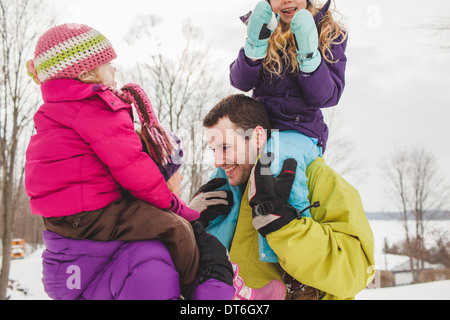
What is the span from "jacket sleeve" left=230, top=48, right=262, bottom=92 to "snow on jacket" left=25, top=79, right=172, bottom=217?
2.33 ft

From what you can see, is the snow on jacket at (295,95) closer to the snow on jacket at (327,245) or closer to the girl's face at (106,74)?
the snow on jacket at (327,245)

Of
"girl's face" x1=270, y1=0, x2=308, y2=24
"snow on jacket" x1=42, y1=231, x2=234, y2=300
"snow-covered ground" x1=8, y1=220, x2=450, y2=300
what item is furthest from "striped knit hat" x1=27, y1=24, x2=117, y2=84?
"snow-covered ground" x1=8, y1=220, x2=450, y2=300

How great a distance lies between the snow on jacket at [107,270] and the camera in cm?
117

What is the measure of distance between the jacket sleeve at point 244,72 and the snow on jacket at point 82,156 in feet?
2.33

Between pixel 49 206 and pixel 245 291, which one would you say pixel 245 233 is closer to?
pixel 245 291

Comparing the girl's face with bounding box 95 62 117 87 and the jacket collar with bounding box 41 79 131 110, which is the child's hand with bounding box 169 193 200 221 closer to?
the jacket collar with bounding box 41 79 131 110

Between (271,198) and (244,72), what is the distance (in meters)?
0.72

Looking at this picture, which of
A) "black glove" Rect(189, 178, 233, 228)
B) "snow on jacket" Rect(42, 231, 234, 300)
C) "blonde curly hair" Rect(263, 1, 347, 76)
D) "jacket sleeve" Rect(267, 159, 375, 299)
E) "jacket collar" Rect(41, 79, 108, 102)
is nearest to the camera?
"snow on jacket" Rect(42, 231, 234, 300)

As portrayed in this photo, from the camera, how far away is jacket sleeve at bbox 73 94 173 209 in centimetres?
123

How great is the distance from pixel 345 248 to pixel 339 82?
85 cm

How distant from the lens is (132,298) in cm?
112

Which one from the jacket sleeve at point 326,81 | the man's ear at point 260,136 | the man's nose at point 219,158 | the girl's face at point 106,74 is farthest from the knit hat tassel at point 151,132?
the jacket sleeve at point 326,81

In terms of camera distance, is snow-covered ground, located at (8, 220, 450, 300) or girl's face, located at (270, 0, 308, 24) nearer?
girl's face, located at (270, 0, 308, 24)
